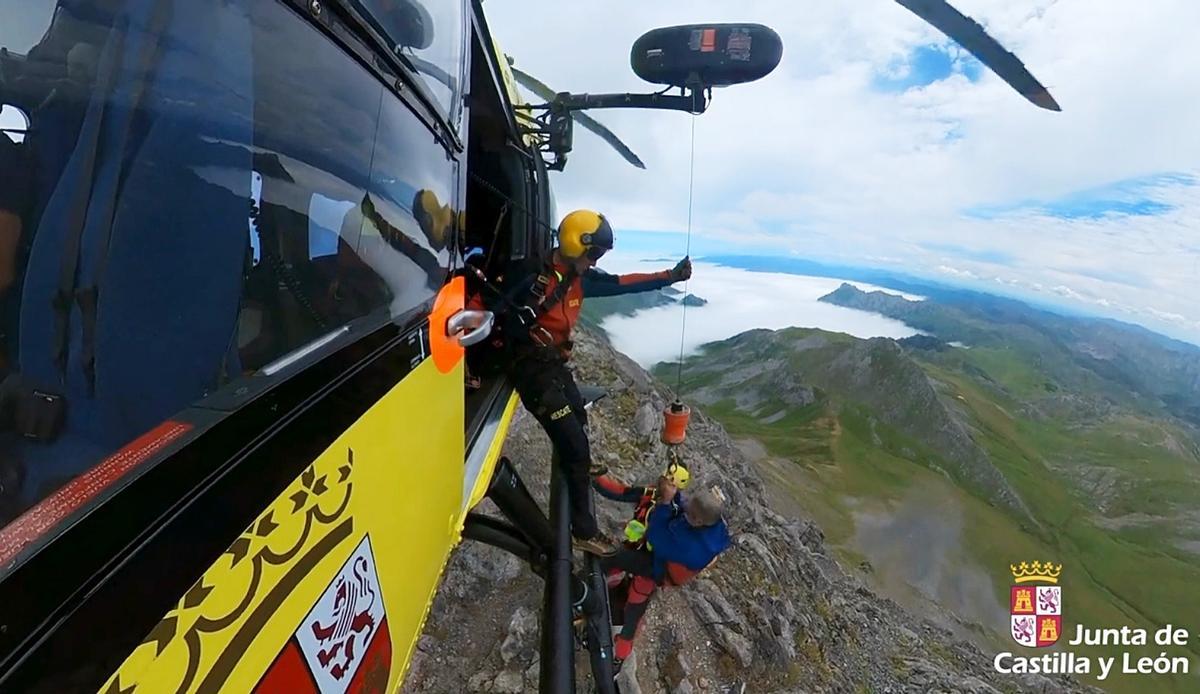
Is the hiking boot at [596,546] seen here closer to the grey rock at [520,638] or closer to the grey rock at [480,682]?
the grey rock at [520,638]

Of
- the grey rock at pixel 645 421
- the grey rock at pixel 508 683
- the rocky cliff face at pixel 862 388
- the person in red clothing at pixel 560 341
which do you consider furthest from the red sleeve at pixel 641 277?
the rocky cliff face at pixel 862 388

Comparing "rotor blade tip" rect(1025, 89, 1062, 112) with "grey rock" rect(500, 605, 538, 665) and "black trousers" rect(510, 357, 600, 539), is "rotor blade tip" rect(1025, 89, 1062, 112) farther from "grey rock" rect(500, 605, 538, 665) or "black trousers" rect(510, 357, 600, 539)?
"grey rock" rect(500, 605, 538, 665)

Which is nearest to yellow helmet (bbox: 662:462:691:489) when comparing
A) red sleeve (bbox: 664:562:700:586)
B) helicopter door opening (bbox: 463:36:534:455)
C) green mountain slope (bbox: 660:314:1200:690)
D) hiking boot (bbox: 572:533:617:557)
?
red sleeve (bbox: 664:562:700:586)

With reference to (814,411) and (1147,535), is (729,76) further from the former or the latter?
(1147,535)

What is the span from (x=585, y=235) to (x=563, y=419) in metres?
1.50

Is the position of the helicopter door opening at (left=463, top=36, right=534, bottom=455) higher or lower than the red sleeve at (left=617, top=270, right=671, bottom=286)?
higher

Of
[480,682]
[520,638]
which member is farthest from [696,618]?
[480,682]

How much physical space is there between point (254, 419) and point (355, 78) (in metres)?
1.08

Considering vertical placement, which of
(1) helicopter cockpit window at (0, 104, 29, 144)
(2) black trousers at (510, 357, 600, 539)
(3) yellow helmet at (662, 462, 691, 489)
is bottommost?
(3) yellow helmet at (662, 462, 691, 489)

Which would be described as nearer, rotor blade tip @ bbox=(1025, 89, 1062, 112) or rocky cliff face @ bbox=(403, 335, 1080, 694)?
rotor blade tip @ bbox=(1025, 89, 1062, 112)

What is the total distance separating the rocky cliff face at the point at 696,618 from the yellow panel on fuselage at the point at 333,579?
523 centimetres

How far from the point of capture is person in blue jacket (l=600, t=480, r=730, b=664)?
6016mm

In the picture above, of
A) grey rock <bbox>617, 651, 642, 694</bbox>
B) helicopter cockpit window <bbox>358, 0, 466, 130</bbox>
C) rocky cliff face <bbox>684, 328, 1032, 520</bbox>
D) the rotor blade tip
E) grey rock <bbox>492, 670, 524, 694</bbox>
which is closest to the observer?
helicopter cockpit window <bbox>358, 0, 466, 130</bbox>

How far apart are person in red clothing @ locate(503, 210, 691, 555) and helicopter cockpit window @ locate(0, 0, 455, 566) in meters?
3.10
